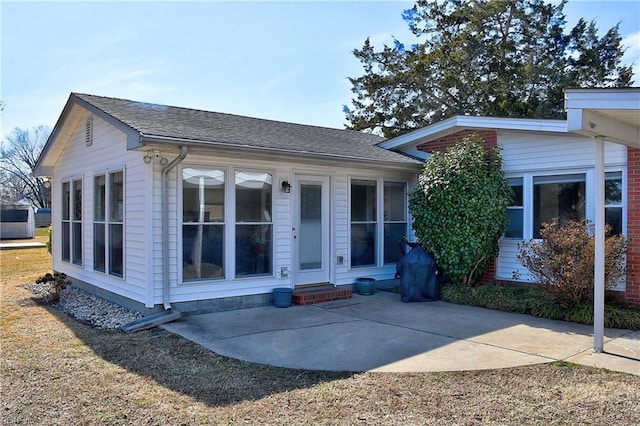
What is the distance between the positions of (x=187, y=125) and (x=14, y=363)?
4.13 meters

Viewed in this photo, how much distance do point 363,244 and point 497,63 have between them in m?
15.3

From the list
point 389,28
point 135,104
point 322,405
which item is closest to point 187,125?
point 135,104

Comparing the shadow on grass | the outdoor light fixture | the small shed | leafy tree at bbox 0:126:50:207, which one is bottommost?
the shadow on grass

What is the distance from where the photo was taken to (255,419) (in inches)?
142

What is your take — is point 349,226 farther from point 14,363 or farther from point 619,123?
point 14,363

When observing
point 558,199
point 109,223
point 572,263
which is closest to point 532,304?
point 572,263

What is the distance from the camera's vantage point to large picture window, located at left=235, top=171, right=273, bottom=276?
764cm

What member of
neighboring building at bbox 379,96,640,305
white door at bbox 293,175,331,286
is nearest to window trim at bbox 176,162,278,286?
white door at bbox 293,175,331,286

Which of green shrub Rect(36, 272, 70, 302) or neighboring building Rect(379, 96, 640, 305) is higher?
neighboring building Rect(379, 96, 640, 305)

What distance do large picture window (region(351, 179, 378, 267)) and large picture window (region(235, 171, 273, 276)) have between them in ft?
6.22

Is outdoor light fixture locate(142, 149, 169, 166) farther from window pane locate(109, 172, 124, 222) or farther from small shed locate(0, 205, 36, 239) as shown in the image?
small shed locate(0, 205, 36, 239)

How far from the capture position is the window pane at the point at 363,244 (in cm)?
921

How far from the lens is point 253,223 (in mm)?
7785

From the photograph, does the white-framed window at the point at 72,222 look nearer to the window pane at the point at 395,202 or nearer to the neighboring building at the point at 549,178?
the window pane at the point at 395,202
